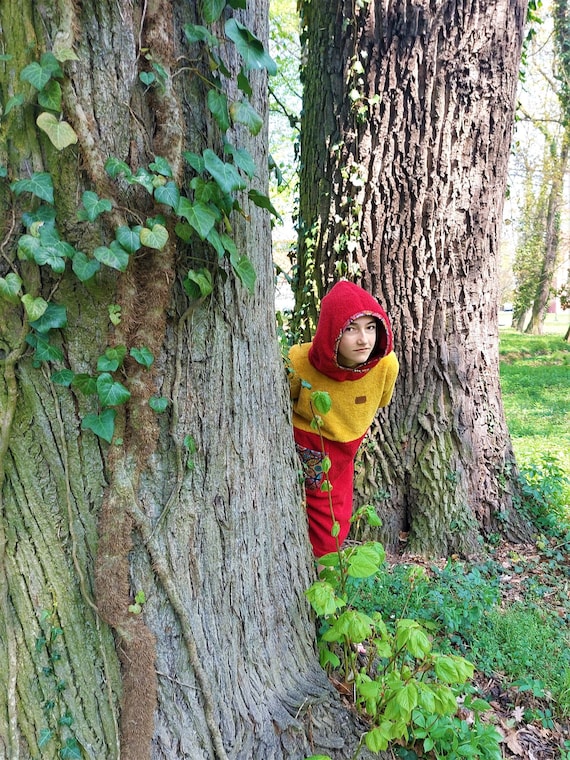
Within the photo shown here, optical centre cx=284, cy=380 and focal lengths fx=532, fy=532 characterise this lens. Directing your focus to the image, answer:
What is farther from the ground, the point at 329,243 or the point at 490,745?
the point at 329,243

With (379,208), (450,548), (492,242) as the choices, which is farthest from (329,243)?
(450,548)

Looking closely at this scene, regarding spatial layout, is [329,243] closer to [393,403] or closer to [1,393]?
[393,403]

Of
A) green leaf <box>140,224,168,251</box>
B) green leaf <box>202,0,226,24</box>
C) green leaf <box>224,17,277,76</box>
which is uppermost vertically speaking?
green leaf <box>202,0,226,24</box>

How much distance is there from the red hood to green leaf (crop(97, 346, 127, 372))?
3.84 ft

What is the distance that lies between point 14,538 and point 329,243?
2589 millimetres

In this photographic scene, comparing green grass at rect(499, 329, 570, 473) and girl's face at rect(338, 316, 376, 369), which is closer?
girl's face at rect(338, 316, 376, 369)

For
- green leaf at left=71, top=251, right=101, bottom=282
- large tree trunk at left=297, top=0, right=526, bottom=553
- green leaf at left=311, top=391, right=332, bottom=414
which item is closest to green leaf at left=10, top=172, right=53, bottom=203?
green leaf at left=71, top=251, right=101, bottom=282

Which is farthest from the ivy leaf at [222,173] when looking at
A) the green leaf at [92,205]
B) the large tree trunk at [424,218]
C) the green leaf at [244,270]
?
the large tree trunk at [424,218]

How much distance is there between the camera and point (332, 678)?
221 cm

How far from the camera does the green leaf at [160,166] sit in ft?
4.61

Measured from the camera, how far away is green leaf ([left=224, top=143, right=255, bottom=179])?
156 centimetres

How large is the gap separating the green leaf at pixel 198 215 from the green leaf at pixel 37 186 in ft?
1.08

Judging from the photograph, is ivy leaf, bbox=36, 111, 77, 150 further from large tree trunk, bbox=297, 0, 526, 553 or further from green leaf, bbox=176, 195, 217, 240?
large tree trunk, bbox=297, 0, 526, 553

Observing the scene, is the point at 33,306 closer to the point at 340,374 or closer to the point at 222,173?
the point at 222,173
